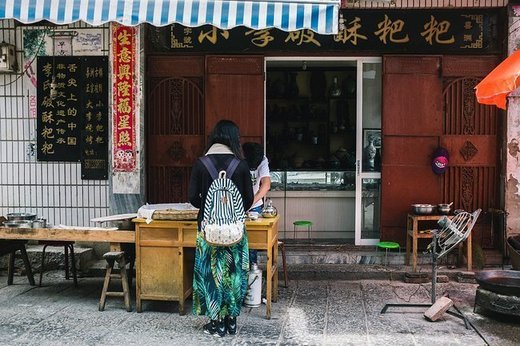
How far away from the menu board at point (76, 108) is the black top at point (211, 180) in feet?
11.1

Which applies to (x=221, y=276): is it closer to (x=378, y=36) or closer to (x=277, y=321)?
(x=277, y=321)

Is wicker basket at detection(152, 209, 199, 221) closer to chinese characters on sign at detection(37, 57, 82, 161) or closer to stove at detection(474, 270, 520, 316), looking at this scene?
chinese characters on sign at detection(37, 57, 82, 161)

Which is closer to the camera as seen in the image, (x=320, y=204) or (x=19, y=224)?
(x=19, y=224)

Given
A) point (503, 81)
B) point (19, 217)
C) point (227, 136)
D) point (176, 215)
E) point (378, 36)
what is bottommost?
point (19, 217)

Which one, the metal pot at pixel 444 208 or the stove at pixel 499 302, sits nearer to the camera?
the stove at pixel 499 302

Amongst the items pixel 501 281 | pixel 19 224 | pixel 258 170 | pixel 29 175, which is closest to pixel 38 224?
pixel 19 224

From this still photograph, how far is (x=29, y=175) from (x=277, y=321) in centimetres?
482

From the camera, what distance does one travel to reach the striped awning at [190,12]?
20.5ft

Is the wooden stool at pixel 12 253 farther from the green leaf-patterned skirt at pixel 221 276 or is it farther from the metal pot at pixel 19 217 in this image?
the green leaf-patterned skirt at pixel 221 276

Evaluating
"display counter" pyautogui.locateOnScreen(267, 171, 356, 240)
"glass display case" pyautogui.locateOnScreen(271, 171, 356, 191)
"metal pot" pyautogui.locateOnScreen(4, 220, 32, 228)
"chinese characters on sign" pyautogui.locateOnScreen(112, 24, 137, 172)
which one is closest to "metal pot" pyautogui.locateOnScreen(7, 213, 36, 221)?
"metal pot" pyautogui.locateOnScreen(4, 220, 32, 228)

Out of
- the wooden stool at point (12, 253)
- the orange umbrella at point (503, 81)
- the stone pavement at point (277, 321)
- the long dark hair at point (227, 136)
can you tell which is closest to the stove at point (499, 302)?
the stone pavement at point (277, 321)

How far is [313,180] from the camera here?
33.7 feet

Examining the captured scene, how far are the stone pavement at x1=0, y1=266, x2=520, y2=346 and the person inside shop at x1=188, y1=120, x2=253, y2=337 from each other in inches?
10.0

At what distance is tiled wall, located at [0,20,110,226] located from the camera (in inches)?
363
